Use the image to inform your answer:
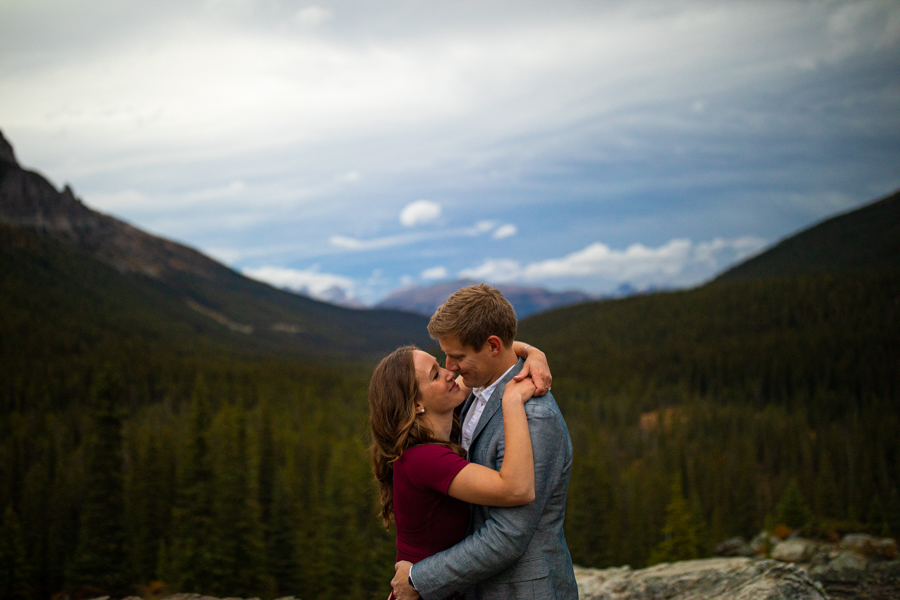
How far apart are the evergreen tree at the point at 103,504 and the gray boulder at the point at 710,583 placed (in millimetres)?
31715

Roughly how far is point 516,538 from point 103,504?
122ft

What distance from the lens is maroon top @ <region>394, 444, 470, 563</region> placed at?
14.3 ft

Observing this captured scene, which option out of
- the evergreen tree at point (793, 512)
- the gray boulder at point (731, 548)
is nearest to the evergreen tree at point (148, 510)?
the gray boulder at point (731, 548)

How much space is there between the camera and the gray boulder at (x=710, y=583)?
7827 mm

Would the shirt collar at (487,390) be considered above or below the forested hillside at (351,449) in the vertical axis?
Result: above

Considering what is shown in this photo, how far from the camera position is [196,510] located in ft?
120

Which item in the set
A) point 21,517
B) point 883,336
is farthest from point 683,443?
point 21,517

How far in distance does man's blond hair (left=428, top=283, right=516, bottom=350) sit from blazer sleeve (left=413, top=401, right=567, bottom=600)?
64 cm

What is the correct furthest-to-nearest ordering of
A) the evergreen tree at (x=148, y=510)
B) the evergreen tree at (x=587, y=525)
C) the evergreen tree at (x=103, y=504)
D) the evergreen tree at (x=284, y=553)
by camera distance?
the evergreen tree at (x=587, y=525) → the evergreen tree at (x=148, y=510) → the evergreen tree at (x=284, y=553) → the evergreen tree at (x=103, y=504)

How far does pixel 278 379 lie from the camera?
133 m

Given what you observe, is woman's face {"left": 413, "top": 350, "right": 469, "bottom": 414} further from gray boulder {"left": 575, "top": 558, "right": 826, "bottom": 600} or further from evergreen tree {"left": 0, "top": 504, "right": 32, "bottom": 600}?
evergreen tree {"left": 0, "top": 504, "right": 32, "bottom": 600}

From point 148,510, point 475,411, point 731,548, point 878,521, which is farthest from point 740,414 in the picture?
point 475,411

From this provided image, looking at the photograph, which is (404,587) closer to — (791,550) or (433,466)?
(433,466)

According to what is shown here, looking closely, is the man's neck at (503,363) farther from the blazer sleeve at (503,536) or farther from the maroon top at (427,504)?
the maroon top at (427,504)
